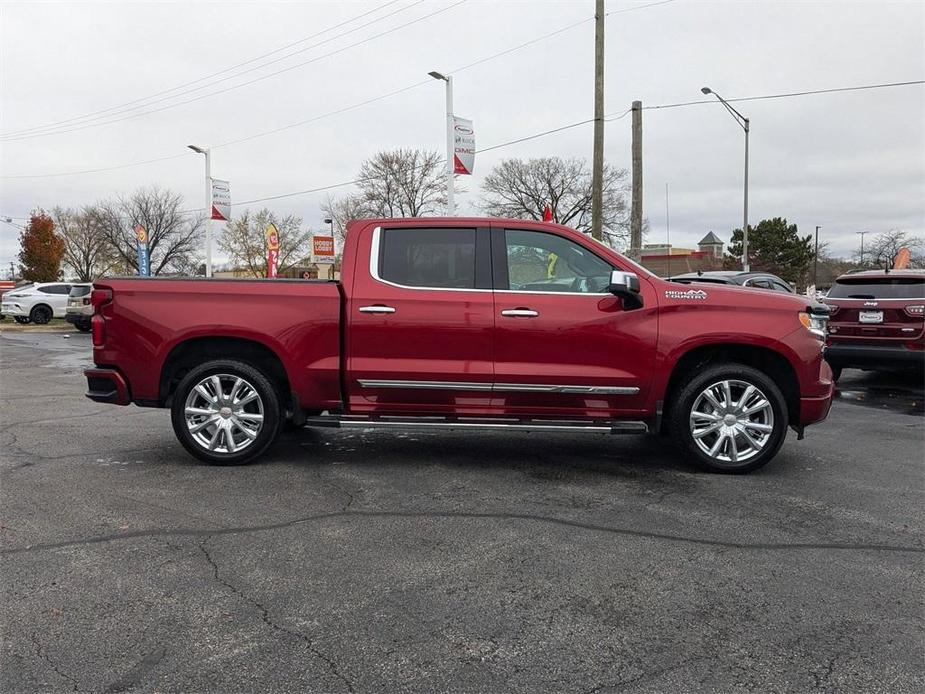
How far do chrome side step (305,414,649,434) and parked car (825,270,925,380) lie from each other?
217 inches

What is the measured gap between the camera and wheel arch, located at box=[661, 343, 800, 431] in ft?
18.6

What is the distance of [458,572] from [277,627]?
96 centimetres

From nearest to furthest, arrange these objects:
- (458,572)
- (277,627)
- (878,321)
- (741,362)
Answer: (277,627), (458,572), (741,362), (878,321)

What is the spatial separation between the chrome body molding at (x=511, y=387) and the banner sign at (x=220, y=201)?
24931 millimetres

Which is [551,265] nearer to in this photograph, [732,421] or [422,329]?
[422,329]

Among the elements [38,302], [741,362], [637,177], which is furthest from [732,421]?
[38,302]

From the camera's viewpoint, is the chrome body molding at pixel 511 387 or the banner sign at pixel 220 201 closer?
the chrome body molding at pixel 511 387

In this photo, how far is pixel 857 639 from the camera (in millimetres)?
2982

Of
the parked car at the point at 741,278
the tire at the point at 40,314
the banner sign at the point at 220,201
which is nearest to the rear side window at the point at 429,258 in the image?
the parked car at the point at 741,278

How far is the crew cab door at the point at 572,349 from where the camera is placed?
5.47 m

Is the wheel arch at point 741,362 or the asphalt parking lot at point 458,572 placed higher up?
the wheel arch at point 741,362

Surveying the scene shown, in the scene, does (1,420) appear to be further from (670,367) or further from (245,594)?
(670,367)

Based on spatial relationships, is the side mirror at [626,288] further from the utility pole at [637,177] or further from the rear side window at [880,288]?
the utility pole at [637,177]

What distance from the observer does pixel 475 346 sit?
5500 mm
